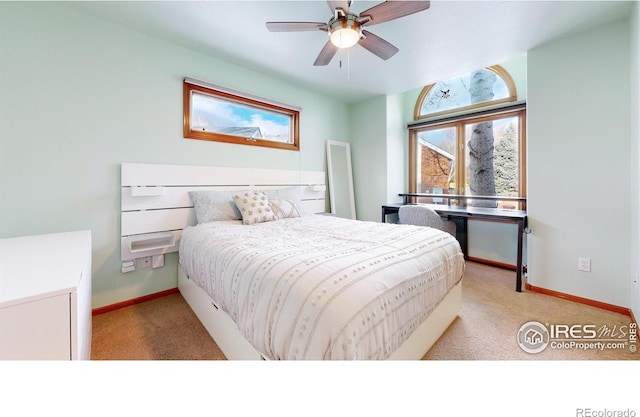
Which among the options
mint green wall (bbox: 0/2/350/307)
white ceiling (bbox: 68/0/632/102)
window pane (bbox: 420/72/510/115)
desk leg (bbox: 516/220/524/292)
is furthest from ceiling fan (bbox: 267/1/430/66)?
window pane (bbox: 420/72/510/115)

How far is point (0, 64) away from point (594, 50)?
4715 millimetres

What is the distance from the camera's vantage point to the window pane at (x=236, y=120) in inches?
107

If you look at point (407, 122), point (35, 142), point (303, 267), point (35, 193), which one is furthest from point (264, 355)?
point (407, 122)

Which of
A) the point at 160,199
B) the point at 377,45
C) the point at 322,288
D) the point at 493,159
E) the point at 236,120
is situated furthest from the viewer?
the point at 493,159

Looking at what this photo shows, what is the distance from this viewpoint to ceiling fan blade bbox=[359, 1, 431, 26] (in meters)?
1.52

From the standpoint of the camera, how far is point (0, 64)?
69.1 inches

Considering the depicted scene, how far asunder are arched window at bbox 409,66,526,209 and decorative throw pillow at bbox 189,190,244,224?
2.99 metres

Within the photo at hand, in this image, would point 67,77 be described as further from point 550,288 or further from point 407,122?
point 550,288

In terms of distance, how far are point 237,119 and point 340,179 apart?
1851 millimetres

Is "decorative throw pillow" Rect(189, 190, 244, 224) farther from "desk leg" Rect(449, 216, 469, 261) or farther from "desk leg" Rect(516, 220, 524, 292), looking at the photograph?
"desk leg" Rect(449, 216, 469, 261)

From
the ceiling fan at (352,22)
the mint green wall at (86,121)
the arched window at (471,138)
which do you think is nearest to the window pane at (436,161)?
the arched window at (471,138)

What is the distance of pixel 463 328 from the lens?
1.85 meters

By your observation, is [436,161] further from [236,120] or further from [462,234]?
[236,120]

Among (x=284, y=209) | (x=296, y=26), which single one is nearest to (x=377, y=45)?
(x=296, y=26)
